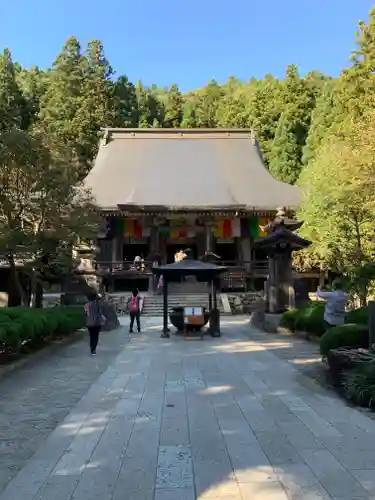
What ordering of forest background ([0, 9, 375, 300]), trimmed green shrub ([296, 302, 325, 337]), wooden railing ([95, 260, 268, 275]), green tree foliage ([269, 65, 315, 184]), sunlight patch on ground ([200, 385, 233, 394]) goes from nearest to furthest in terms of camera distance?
sunlight patch on ground ([200, 385, 233, 394]) → trimmed green shrub ([296, 302, 325, 337]) → forest background ([0, 9, 375, 300]) → wooden railing ([95, 260, 268, 275]) → green tree foliage ([269, 65, 315, 184])

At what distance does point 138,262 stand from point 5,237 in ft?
48.0

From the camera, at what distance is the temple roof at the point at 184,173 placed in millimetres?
28344

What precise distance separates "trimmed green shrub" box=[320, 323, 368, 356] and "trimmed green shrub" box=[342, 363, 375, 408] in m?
1.23

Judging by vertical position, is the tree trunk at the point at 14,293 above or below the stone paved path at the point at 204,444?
above

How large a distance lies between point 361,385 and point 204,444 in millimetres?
2506

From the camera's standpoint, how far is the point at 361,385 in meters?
6.04

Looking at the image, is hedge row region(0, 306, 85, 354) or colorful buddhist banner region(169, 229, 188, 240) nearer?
hedge row region(0, 306, 85, 354)

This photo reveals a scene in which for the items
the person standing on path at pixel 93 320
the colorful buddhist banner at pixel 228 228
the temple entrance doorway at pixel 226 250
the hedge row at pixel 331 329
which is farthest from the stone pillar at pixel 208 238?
the person standing on path at pixel 93 320

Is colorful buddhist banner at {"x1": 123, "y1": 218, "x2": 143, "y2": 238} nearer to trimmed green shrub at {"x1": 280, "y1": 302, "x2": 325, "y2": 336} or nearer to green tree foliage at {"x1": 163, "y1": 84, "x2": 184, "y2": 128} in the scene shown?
trimmed green shrub at {"x1": 280, "y1": 302, "x2": 325, "y2": 336}

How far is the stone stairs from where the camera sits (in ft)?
71.3

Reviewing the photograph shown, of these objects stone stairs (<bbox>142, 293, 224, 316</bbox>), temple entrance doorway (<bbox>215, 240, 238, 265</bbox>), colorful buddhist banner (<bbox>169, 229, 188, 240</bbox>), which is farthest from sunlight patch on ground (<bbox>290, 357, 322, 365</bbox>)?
temple entrance doorway (<bbox>215, 240, 238, 265</bbox>)

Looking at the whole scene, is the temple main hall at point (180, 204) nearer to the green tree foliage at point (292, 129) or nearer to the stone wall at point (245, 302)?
the stone wall at point (245, 302)

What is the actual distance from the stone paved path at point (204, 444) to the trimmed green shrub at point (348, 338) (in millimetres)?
724

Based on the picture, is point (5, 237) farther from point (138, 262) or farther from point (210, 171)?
point (210, 171)
